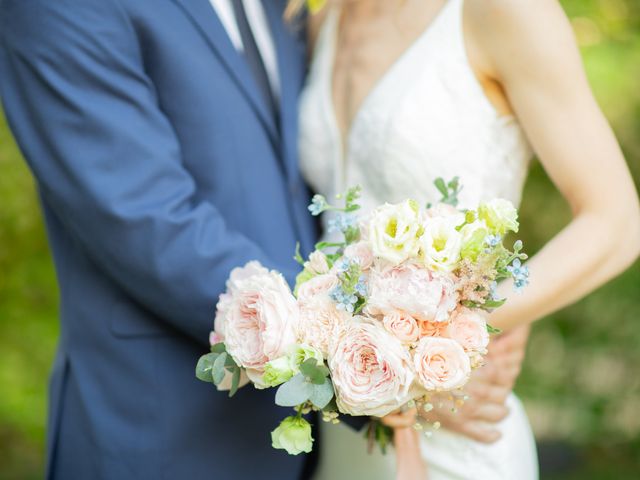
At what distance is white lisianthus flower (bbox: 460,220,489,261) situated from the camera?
1.40 metres

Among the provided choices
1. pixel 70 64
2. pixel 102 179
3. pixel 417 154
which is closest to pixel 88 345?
pixel 102 179

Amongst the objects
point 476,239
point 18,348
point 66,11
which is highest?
point 66,11

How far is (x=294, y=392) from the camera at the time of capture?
4.72 ft

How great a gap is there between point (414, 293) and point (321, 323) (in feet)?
0.65

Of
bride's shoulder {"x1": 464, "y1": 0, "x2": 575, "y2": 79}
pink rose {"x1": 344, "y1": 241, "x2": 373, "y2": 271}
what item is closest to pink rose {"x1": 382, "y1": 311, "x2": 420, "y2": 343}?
pink rose {"x1": 344, "y1": 241, "x2": 373, "y2": 271}

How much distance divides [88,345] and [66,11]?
0.84 meters

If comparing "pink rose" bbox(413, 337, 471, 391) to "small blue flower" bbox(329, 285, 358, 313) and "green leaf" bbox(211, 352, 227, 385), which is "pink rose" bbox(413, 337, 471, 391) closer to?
"small blue flower" bbox(329, 285, 358, 313)

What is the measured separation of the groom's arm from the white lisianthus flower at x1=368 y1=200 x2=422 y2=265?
21.5 inches

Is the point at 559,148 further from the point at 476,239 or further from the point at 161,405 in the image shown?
the point at 161,405

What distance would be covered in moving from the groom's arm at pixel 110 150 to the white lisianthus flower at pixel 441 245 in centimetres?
59

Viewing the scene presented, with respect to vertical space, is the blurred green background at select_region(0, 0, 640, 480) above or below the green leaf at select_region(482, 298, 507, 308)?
below

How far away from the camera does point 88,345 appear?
83.9 inches

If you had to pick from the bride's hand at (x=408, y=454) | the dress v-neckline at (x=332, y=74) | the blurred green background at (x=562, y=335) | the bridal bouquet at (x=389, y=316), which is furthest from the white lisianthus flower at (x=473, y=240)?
the blurred green background at (x=562, y=335)

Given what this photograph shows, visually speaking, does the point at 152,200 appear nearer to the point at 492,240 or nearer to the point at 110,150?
the point at 110,150
